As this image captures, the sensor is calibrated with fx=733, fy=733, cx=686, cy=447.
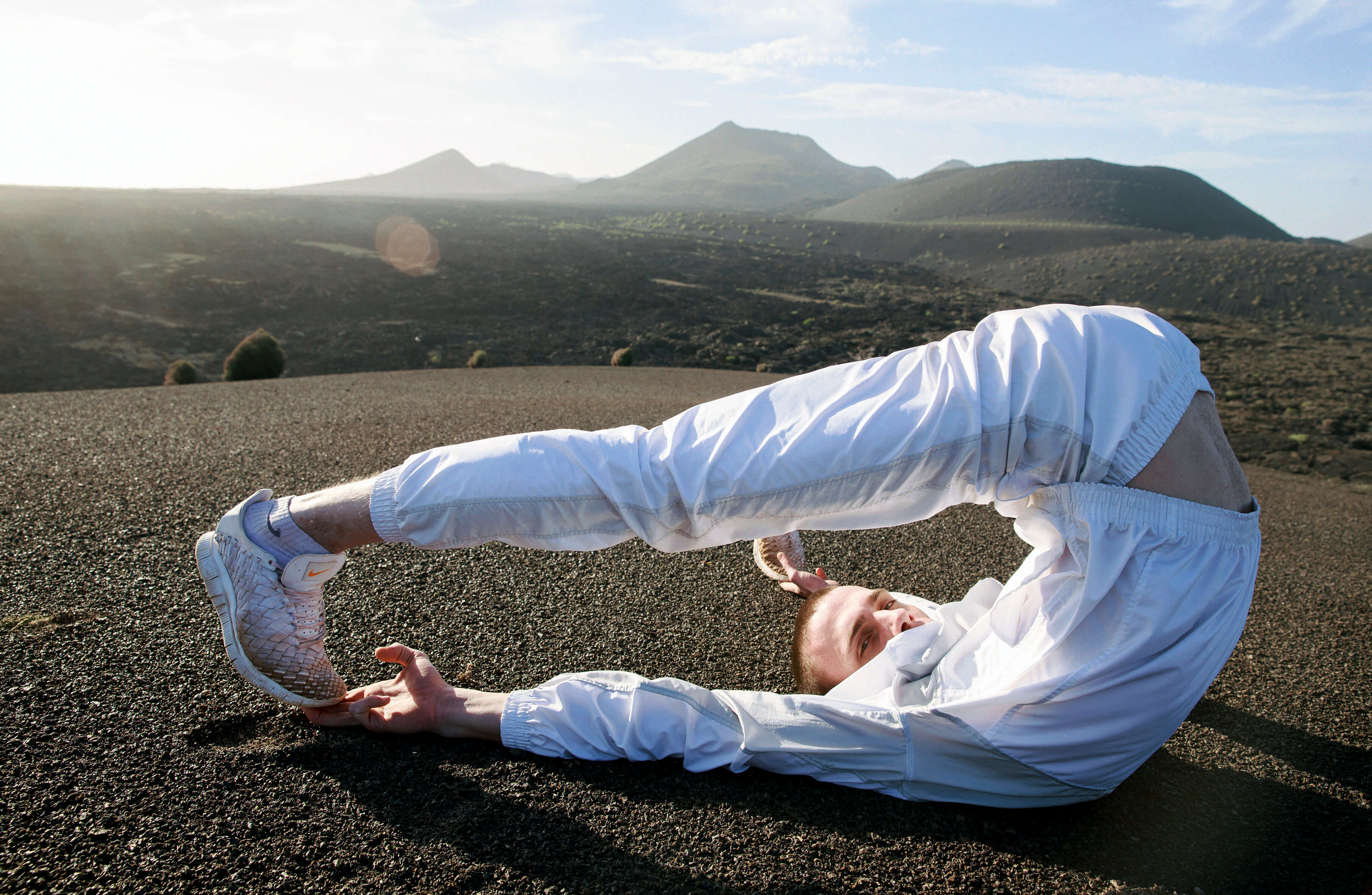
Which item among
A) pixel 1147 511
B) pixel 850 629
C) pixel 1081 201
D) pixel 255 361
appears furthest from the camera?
pixel 1081 201

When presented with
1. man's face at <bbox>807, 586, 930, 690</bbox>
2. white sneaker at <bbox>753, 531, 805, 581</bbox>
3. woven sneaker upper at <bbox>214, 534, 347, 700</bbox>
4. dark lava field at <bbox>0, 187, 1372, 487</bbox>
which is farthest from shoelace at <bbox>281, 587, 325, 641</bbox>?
dark lava field at <bbox>0, 187, 1372, 487</bbox>

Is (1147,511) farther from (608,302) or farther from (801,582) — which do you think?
(608,302)

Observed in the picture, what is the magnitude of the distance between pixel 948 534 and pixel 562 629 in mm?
2135

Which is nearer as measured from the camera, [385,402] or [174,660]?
[174,660]

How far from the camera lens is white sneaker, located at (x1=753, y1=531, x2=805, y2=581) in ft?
9.70

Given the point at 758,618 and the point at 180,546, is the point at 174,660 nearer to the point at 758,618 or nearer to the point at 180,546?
the point at 180,546

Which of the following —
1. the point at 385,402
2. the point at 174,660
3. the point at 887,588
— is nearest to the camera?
the point at 174,660

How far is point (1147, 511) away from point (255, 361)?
34.2ft

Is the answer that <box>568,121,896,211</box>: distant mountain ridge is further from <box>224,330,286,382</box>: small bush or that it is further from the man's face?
the man's face

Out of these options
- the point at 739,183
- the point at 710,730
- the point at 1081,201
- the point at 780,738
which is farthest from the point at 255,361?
the point at 739,183

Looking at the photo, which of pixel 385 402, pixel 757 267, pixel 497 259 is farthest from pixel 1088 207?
pixel 385 402

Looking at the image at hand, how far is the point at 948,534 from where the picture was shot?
369 cm

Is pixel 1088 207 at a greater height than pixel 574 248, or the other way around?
pixel 1088 207

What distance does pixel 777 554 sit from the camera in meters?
2.97
